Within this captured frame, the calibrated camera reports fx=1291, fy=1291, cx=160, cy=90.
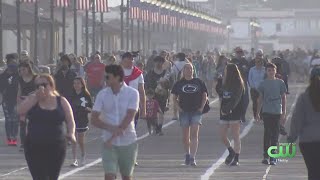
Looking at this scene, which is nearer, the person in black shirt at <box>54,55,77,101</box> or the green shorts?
the green shorts

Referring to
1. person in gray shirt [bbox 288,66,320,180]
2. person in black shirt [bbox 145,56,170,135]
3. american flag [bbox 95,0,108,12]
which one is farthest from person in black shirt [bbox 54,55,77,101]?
american flag [bbox 95,0,108,12]

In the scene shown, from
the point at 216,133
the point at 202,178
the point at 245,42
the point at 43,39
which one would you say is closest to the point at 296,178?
the point at 202,178

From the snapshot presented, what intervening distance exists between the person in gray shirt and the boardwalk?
4.74 m

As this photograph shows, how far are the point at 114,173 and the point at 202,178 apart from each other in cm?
531

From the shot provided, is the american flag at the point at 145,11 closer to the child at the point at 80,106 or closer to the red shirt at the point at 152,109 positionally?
the red shirt at the point at 152,109

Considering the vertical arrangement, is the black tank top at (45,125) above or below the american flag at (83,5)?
below

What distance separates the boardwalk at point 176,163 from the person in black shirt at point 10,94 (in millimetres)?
321

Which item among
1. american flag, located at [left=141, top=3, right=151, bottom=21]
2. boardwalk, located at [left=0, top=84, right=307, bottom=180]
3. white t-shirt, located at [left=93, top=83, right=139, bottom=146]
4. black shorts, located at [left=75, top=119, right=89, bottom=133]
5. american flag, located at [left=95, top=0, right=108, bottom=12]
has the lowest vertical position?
boardwalk, located at [left=0, top=84, right=307, bottom=180]

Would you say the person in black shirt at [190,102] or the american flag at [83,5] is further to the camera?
the american flag at [83,5]

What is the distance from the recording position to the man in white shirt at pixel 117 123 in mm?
13656

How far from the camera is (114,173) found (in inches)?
537

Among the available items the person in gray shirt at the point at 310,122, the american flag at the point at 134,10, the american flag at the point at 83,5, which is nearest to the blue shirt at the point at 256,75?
the person in gray shirt at the point at 310,122

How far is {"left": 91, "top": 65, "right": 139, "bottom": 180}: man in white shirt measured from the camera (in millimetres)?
13656

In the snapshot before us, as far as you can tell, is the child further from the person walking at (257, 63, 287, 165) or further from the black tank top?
the black tank top
